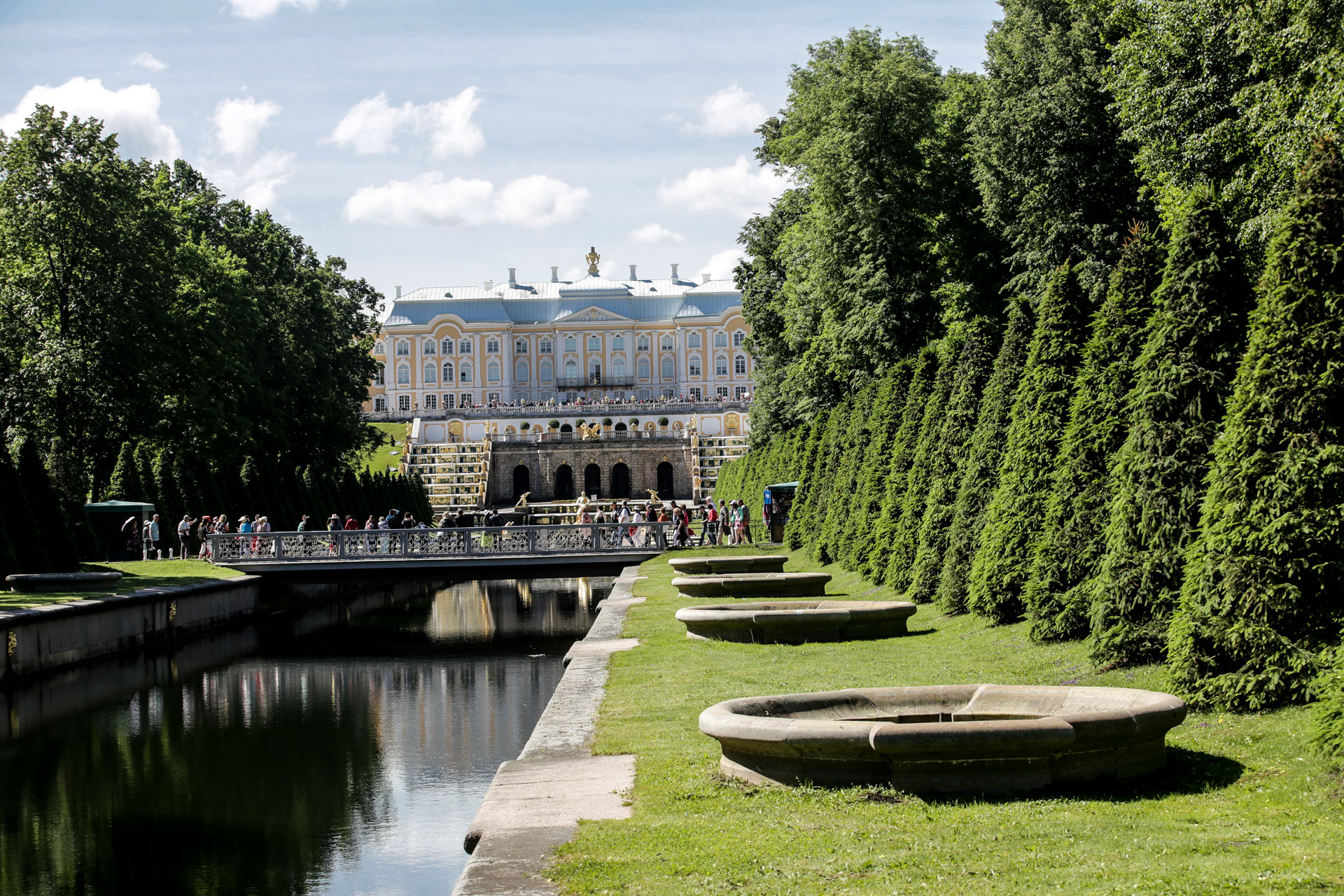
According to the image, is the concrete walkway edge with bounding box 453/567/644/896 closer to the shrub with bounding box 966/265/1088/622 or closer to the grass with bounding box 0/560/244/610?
the shrub with bounding box 966/265/1088/622

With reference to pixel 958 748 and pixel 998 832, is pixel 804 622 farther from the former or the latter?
pixel 998 832

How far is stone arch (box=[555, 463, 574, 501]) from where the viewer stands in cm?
8712

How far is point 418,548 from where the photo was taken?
30469 mm

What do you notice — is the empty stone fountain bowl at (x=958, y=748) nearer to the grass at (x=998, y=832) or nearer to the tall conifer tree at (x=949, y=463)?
the grass at (x=998, y=832)

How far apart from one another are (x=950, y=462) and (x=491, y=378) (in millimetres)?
101297

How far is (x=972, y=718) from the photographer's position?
8.24 metres

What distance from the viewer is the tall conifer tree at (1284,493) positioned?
7.83 m

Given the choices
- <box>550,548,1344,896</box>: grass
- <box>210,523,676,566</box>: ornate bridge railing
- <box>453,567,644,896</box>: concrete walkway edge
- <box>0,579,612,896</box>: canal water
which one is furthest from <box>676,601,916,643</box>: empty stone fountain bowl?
<box>210,523,676,566</box>: ornate bridge railing

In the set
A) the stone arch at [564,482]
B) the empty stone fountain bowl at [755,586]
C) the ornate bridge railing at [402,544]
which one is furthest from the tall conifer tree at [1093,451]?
the stone arch at [564,482]

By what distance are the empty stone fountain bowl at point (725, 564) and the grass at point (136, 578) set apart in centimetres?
994

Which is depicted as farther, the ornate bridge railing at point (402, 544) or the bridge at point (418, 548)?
the ornate bridge railing at point (402, 544)

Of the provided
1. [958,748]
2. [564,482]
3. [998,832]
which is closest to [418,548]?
[958,748]

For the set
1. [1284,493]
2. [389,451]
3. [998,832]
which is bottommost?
[998,832]

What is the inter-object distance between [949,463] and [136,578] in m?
17.8
